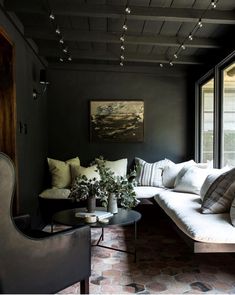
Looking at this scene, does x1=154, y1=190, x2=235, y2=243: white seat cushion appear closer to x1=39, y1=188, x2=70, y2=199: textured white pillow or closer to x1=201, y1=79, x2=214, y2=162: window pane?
x1=201, y1=79, x2=214, y2=162: window pane

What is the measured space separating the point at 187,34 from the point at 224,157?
172cm

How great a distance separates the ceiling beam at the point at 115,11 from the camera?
285cm

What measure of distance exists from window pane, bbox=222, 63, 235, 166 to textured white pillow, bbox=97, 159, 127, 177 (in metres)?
1.64

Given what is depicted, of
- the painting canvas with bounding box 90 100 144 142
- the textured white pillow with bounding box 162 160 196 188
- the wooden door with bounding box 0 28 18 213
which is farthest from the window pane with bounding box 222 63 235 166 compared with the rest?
the wooden door with bounding box 0 28 18 213

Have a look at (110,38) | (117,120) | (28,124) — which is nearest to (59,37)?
(110,38)

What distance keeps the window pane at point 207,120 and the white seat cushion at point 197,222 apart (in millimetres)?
1457

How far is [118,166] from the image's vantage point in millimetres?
5008

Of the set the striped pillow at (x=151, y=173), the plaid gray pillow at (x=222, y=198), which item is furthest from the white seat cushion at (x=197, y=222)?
the striped pillow at (x=151, y=173)

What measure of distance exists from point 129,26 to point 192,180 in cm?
217

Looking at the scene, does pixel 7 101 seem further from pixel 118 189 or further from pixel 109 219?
pixel 109 219

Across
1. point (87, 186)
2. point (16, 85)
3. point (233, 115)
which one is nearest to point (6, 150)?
point (16, 85)

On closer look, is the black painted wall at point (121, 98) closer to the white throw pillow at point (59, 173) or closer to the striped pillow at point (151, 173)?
the striped pillow at point (151, 173)

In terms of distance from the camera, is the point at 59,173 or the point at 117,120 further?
the point at 117,120

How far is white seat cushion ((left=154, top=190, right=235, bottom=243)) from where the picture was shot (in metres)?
2.38
